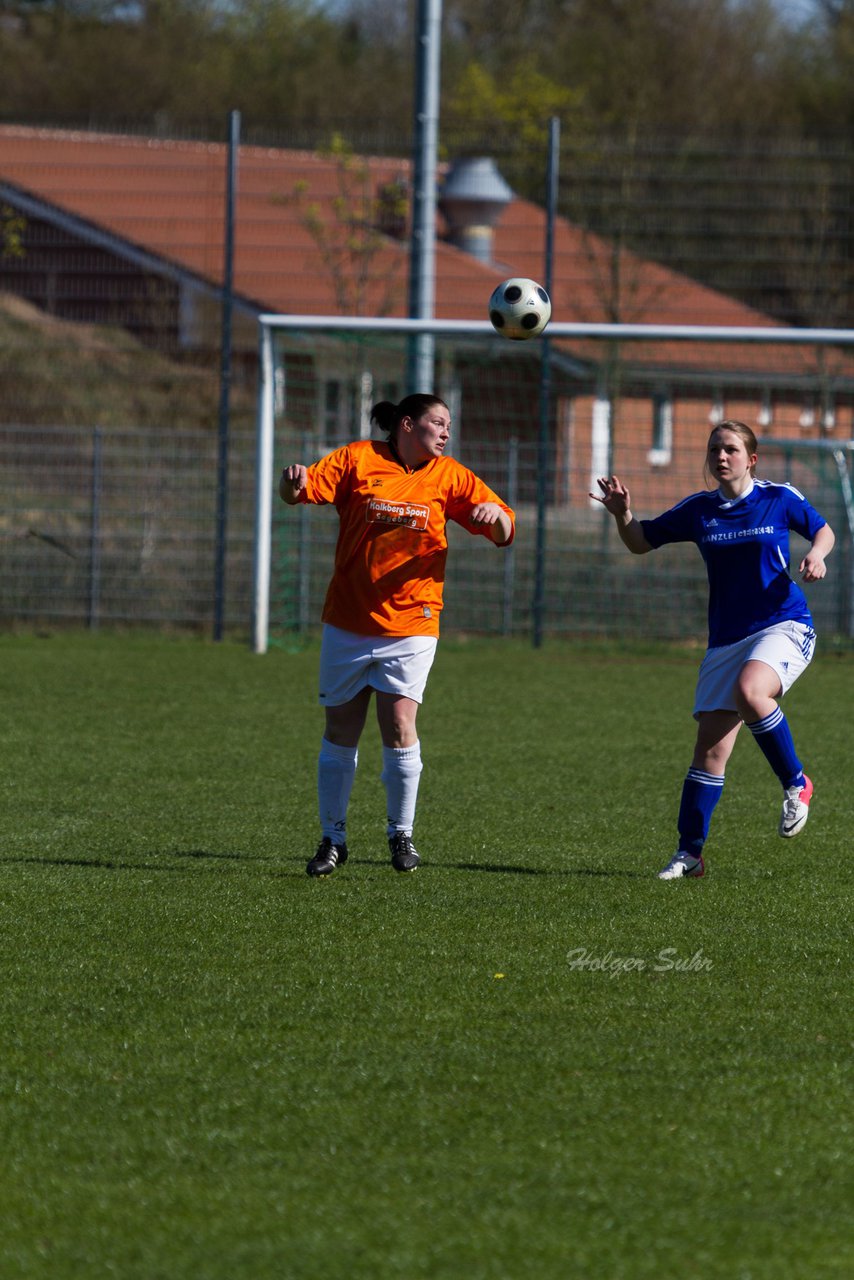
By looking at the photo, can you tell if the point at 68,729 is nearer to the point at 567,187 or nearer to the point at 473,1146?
the point at 473,1146

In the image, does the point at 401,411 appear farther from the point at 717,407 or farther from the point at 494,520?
the point at 717,407

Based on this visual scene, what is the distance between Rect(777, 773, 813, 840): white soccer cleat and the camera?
6.70m

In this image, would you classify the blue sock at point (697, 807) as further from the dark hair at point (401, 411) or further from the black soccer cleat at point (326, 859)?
the dark hair at point (401, 411)

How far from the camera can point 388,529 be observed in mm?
6824

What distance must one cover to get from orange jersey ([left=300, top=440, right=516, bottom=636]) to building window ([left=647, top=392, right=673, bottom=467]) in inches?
449

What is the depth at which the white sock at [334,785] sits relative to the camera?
22.6ft

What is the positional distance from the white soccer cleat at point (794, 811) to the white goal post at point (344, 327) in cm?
896

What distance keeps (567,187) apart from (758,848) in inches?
489

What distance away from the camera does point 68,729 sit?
10844 mm

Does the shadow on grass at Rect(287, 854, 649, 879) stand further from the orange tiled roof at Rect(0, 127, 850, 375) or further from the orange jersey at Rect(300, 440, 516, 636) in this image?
the orange tiled roof at Rect(0, 127, 850, 375)

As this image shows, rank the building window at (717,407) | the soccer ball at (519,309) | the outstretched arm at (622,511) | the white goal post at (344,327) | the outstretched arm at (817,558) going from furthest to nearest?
the building window at (717,407), the white goal post at (344,327), the soccer ball at (519,309), the outstretched arm at (622,511), the outstretched arm at (817,558)

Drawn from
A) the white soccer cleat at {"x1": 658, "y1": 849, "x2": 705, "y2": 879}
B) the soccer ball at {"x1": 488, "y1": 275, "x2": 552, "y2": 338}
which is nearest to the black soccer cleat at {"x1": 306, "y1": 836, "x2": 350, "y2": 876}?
the white soccer cleat at {"x1": 658, "y1": 849, "x2": 705, "y2": 879}

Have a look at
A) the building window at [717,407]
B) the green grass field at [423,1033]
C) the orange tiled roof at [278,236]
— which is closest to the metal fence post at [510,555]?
the orange tiled roof at [278,236]

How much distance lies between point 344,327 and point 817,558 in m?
9.82
